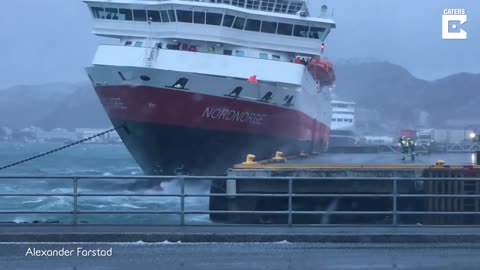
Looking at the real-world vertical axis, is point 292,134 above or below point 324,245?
above

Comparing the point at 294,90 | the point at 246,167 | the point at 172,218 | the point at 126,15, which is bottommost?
the point at 172,218

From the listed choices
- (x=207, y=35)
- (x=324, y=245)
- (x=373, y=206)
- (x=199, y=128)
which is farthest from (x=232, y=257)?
(x=207, y=35)

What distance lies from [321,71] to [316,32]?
6.70 metres

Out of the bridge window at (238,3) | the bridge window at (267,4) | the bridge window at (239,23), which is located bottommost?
the bridge window at (239,23)

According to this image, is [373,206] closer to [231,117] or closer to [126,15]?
[231,117]

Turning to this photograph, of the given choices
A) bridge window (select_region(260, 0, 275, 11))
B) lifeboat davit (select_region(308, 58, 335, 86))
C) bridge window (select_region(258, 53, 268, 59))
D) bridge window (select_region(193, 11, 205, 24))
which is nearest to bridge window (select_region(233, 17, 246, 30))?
bridge window (select_region(258, 53, 268, 59))

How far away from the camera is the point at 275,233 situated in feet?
38.8

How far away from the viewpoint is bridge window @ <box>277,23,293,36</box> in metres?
35.3

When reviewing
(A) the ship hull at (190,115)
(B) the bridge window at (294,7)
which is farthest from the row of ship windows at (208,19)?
(A) the ship hull at (190,115)

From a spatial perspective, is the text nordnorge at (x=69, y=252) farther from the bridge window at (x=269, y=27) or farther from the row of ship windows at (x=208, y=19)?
the bridge window at (x=269, y=27)

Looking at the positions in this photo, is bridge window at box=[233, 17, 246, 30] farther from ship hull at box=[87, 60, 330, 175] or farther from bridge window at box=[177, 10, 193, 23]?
ship hull at box=[87, 60, 330, 175]

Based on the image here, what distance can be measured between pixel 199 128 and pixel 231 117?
1326 millimetres

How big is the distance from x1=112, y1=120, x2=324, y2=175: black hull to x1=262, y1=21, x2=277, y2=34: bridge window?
4.80 meters

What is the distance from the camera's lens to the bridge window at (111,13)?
3448 cm
